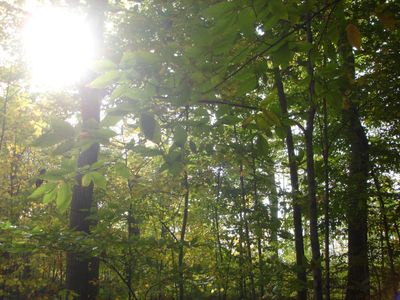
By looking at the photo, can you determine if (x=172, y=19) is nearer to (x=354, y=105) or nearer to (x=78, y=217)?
(x=354, y=105)

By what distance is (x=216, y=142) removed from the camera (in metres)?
3.46

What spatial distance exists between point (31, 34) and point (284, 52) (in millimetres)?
7255

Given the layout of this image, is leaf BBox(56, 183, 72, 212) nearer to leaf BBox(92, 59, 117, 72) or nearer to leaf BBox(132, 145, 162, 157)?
leaf BBox(132, 145, 162, 157)

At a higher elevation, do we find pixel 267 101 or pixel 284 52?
pixel 284 52

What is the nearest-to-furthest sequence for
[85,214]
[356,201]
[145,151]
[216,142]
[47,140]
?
[47,140]
[145,151]
[216,142]
[356,201]
[85,214]

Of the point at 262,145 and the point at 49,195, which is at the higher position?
the point at 262,145

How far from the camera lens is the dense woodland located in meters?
1.20

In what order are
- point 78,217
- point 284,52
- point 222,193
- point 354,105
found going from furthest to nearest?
point 222,193, point 78,217, point 354,105, point 284,52

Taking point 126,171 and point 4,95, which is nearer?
point 126,171

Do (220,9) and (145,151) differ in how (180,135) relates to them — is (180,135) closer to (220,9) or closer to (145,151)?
(145,151)

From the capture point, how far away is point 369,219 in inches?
260

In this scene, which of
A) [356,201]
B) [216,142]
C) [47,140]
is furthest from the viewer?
[356,201]

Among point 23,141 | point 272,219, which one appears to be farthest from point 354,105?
point 23,141

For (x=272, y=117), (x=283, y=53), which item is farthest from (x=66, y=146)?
(x=283, y=53)
